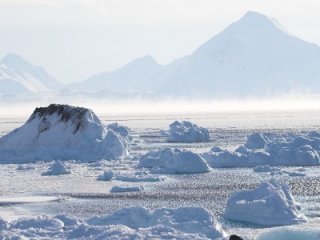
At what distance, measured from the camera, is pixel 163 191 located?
33.0m

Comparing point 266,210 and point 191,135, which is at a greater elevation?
point 191,135

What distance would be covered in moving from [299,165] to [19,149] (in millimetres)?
19795

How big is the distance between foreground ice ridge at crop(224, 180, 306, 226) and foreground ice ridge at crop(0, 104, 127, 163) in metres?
25.8

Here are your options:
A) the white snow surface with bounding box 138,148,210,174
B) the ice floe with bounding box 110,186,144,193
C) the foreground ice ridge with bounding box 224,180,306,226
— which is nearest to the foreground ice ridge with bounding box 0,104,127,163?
the white snow surface with bounding box 138,148,210,174

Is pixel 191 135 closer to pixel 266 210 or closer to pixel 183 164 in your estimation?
pixel 183 164

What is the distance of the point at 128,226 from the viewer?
21.5m

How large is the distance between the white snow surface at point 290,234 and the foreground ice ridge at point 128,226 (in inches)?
52.7

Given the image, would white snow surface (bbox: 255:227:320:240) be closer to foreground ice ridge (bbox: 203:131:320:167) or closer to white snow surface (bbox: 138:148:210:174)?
white snow surface (bbox: 138:148:210:174)

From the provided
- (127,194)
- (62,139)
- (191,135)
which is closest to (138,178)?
(127,194)

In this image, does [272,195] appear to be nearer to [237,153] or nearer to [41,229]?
[41,229]

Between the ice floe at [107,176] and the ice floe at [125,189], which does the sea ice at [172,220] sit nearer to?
the ice floe at [125,189]

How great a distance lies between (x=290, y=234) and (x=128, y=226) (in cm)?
464

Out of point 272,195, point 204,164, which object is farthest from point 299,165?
point 272,195

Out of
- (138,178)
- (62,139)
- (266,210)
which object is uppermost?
(62,139)
